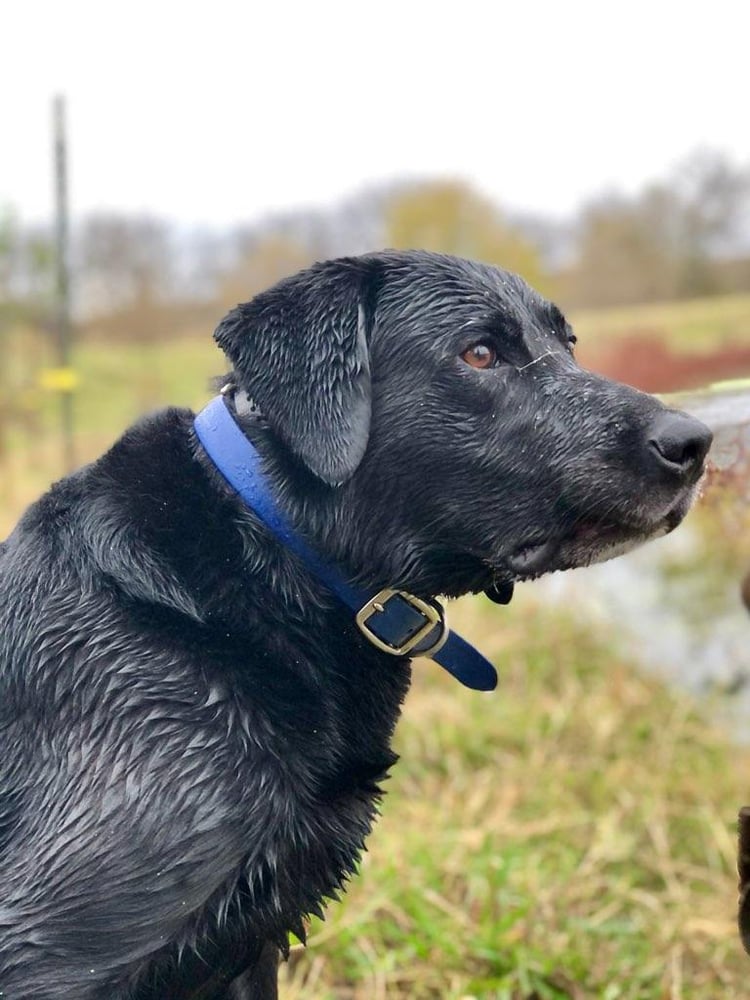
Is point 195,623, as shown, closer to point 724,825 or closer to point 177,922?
point 177,922

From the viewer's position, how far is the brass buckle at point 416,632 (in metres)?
2.08

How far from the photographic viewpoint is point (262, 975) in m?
2.42

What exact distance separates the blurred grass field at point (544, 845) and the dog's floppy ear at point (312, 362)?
1.65 feet

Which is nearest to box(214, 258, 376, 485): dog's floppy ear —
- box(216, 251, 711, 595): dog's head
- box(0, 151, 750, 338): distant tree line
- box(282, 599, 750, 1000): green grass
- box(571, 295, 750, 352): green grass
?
box(216, 251, 711, 595): dog's head

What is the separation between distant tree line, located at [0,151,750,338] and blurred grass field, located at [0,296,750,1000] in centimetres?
1824

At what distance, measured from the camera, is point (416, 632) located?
7.09 ft

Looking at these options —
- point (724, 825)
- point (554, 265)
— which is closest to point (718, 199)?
point (554, 265)

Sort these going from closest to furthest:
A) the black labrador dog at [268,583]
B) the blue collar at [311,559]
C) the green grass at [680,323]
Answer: the black labrador dog at [268,583]
the blue collar at [311,559]
the green grass at [680,323]

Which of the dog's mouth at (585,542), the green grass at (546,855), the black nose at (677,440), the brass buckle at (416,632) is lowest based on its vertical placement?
the green grass at (546,855)

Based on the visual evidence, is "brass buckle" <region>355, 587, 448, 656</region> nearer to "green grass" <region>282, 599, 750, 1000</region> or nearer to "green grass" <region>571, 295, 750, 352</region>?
"green grass" <region>282, 599, 750, 1000</region>

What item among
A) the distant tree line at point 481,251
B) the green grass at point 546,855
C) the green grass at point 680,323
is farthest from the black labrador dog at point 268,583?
the distant tree line at point 481,251

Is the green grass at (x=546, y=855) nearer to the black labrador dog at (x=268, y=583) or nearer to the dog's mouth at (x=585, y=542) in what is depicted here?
the black labrador dog at (x=268, y=583)

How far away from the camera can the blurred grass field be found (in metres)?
3.20

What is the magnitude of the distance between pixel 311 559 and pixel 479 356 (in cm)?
59
